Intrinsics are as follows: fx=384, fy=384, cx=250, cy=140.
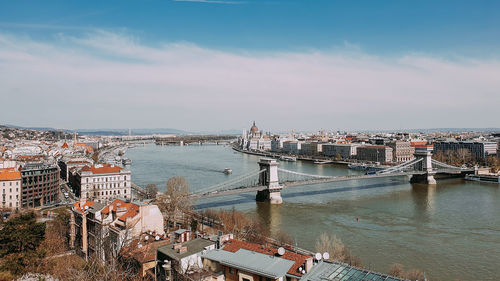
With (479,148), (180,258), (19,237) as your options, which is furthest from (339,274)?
(479,148)

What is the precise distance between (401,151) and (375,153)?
336 centimetres

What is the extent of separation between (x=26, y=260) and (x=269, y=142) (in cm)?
6140

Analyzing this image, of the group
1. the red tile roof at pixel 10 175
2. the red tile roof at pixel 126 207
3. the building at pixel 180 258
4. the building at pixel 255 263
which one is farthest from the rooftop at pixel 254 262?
the red tile roof at pixel 10 175

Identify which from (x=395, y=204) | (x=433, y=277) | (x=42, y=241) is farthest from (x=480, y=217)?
(x=42, y=241)

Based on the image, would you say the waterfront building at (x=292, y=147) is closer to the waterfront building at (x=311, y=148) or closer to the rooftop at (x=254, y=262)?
the waterfront building at (x=311, y=148)

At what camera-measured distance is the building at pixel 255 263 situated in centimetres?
488

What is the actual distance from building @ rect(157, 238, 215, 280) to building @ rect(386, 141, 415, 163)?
125ft

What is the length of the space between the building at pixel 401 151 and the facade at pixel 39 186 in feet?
110

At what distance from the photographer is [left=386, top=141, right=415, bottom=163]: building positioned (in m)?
41.2

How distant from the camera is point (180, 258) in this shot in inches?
222

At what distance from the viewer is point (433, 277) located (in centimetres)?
853

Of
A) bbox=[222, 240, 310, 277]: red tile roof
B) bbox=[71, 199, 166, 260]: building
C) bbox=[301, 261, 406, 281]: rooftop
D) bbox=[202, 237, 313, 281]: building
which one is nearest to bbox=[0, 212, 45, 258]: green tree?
bbox=[71, 199, 166, 260]: building

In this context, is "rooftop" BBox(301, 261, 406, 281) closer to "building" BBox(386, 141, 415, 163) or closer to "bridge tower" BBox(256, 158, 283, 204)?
"bridge tower" BBox(256, 158, 283, 204)

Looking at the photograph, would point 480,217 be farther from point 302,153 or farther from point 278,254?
point 302,153
